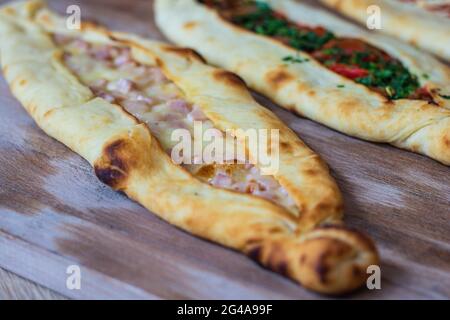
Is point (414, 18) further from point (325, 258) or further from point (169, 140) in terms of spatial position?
point (325, 258)

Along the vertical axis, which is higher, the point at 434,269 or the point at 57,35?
the point at 57,35

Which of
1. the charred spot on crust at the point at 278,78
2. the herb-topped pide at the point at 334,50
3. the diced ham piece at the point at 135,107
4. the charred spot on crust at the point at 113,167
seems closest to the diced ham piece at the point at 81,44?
the diced ham piece at the point at 135,107

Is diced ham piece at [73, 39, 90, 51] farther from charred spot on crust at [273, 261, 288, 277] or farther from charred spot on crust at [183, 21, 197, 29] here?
charred spot on crust at [273, 261, 288, 277]

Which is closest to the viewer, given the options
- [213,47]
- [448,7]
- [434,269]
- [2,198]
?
[434,269]

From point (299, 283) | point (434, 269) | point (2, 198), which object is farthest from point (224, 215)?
point (2, 198)

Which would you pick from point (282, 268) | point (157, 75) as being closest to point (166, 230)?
point (282, 268)

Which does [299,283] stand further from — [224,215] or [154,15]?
[154,15]

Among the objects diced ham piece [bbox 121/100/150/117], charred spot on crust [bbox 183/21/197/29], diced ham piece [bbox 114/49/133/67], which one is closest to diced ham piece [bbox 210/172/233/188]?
diced ham piece [bbox 121/100/150/117]
